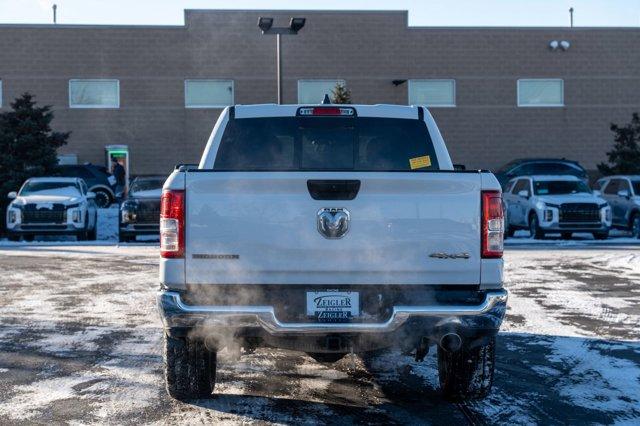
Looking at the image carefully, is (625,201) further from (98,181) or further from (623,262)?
(98,181)

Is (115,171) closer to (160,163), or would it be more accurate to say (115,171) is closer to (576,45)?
(160,163)

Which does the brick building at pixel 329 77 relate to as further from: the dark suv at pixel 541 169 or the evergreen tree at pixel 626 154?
the evergreen tree at pixel 626 154

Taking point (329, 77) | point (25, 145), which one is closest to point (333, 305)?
point (25, 145)

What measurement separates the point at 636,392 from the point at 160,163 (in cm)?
3444

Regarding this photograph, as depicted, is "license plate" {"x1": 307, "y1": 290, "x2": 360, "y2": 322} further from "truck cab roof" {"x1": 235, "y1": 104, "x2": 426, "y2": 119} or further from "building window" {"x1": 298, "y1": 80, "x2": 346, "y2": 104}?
"building window" {"x1": 298, "y1": 80, "x2": 346, "y2": 104}

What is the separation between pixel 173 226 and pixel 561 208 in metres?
18.4

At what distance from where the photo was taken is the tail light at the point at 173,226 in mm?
5430

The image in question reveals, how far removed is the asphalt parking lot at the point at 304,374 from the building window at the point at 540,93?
29726 millimetres

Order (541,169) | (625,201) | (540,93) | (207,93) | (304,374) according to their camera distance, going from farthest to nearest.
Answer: (540,93) → (207,93) → (541,169) → (625,201) → (304,374)

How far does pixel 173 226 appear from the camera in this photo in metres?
5.45

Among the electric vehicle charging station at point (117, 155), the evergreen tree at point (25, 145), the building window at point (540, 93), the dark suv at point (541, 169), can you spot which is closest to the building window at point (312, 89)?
the electric vehicle charging station at point (117, 155)

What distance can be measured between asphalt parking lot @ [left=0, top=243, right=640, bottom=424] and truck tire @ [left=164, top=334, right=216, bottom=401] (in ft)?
0.36

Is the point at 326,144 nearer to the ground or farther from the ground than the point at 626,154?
nearer to the ground

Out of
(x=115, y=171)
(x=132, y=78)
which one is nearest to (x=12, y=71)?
(x=132, y=78)
